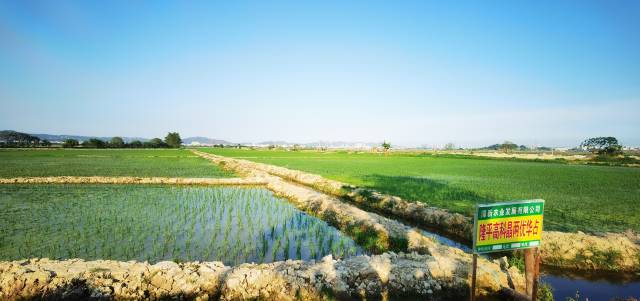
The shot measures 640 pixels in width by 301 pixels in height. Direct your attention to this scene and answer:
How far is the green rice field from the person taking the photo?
24.0 feet

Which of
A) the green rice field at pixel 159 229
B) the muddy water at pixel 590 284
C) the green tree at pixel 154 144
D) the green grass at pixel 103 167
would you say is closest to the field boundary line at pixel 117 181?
the green grass at pixel 103 167

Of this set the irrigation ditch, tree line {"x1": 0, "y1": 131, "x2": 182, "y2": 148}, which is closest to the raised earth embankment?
the irrigation ditch

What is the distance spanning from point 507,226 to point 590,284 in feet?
15.0

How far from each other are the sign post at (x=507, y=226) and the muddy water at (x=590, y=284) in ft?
9.78

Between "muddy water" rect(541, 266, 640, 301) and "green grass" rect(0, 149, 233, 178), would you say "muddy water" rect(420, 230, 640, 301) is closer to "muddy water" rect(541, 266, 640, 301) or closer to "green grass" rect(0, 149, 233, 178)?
"muddy water" rect(541, 266, 640, 301)

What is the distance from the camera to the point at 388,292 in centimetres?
545

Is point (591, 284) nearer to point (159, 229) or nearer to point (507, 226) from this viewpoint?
point (507, 226)

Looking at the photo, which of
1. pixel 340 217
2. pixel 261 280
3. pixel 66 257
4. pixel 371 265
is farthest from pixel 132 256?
pixel 340 217

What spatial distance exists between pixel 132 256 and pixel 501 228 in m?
7.29

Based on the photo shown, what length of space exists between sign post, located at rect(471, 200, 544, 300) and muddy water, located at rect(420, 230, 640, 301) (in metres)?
2.98

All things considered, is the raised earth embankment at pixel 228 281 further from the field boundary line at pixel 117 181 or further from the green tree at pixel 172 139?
the green tree at pixel 172 139

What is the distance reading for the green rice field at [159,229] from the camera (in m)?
7.30

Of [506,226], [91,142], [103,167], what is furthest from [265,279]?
[91,142]

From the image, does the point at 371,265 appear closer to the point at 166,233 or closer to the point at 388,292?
the point at 388,292
